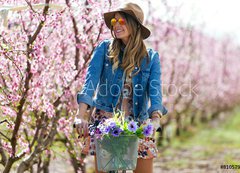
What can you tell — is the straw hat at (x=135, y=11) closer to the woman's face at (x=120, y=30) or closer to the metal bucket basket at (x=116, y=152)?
the woman's face at (x=120, y=30)

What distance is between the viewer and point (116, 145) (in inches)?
122

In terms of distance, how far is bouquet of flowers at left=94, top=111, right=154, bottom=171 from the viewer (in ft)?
10.1

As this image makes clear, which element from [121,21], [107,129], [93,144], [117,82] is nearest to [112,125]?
[107,129]

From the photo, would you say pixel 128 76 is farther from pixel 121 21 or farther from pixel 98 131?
pixel 98 131

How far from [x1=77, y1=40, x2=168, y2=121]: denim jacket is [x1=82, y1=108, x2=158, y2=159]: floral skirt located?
48 millimetres

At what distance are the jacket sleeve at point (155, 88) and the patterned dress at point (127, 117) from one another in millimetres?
151

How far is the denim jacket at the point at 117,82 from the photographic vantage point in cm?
353

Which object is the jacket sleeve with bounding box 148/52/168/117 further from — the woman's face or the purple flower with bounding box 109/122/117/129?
the purple flower with bounding box 109/122/117/129

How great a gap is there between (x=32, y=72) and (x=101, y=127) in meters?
1.70

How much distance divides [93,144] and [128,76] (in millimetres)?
516

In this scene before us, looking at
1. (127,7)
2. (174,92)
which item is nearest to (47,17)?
(127,7)

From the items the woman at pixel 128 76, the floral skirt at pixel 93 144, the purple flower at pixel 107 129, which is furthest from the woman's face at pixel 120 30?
the purple flower at pixel 107 129

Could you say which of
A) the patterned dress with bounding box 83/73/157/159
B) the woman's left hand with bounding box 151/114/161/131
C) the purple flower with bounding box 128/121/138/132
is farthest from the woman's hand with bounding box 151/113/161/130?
the purple flower with bounding box 128/121/138/132

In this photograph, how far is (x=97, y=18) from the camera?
5.21 metres
